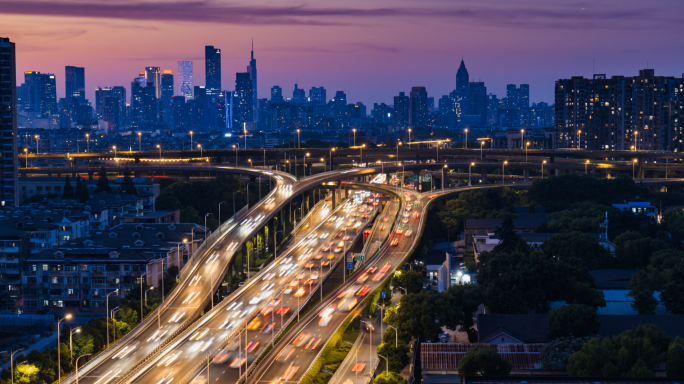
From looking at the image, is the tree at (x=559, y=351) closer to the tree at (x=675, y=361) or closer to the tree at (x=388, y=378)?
the tree at (x=675, y=361)

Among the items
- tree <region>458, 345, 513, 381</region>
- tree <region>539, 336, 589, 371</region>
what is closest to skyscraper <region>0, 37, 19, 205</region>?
tree <region>458, 345, 513, 381</region>

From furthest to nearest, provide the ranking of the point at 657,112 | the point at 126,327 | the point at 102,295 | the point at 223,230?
the point at 657,112
the point at 223,230
the point at 102,295
the point at 126,327

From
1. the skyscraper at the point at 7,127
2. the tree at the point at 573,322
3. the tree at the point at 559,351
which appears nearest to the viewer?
the tree at the point at 559,351

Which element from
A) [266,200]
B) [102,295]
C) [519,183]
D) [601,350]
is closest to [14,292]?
[102,295]

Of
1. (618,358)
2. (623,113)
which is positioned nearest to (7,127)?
(618,358)

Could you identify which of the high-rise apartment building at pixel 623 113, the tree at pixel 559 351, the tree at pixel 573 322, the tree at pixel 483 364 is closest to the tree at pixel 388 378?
the tree at pixel 483 364

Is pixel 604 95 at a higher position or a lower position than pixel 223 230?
higher

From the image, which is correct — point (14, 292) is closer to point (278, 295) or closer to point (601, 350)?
point (278, 295)
